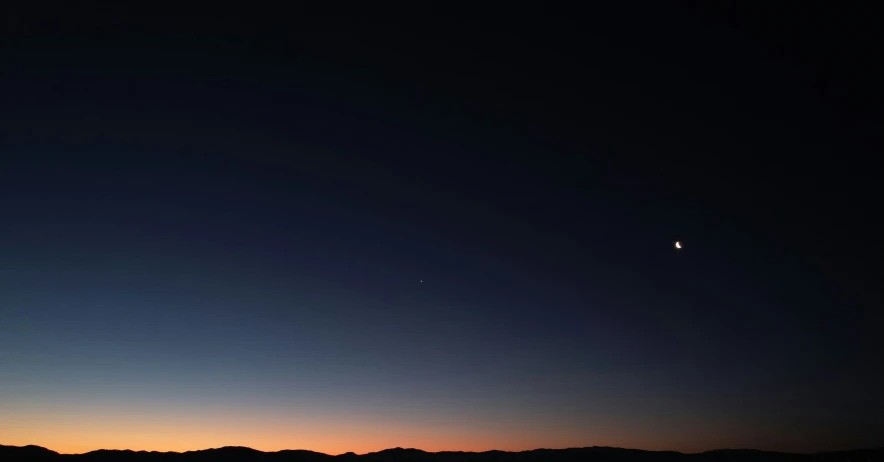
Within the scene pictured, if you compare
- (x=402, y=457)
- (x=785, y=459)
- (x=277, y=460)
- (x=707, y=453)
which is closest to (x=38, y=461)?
(x=277, y=460)

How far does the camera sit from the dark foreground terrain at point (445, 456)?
4334 centimetres

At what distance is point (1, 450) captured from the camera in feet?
134

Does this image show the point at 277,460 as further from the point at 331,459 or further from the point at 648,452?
the point at 648,452

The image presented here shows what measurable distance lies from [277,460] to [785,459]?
54.3 meters

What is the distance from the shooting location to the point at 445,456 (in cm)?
5438

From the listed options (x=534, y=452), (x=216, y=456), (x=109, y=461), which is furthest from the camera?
(x=534, y=452)

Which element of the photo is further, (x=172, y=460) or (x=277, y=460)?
(x=277, y=460)

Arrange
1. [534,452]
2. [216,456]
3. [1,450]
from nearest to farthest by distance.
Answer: [1,450], [216,456], [534,452]

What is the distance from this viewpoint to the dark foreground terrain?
142ft

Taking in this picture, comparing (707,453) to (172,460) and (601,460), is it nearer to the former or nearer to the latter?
(601,460)

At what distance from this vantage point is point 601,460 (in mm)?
54656

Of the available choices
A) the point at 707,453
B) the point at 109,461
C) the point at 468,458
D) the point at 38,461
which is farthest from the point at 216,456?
the point at 707,453

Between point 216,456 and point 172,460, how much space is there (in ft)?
11.5

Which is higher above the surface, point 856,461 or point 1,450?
point 1,450
